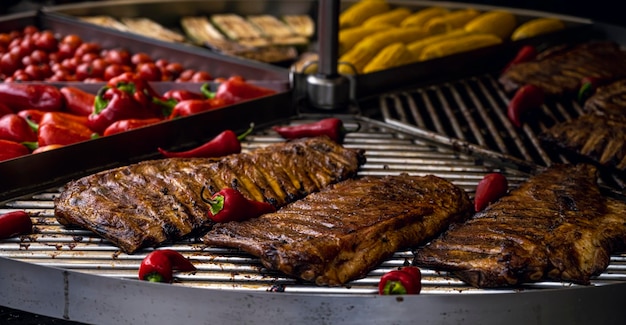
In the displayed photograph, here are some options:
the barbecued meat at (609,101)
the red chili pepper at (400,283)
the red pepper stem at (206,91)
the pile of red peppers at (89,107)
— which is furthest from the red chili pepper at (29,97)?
the barbecued meat at (609,101)

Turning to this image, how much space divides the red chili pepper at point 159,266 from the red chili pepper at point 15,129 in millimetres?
1959

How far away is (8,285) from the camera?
369cm

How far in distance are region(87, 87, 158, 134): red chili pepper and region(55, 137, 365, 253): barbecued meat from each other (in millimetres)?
1116

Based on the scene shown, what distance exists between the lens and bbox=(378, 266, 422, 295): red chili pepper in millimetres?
3482

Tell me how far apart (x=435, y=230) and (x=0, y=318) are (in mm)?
2246

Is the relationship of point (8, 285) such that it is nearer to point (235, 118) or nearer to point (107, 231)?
point (107, 231)

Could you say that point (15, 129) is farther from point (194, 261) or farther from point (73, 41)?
point (73, 41)

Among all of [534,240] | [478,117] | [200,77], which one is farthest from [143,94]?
[534,240]

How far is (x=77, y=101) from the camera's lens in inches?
231

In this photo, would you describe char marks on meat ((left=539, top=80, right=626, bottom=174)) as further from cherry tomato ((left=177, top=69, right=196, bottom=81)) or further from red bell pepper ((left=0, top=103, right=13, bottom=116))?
red bell pepper ((left=0, top=103, right=13, bottom=116))

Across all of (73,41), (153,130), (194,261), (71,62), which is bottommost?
(194,261)

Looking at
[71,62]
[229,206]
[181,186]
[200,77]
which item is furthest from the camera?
[71,62]

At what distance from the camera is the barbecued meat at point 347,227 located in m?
3.64

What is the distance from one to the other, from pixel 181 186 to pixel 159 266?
2.55 feet
